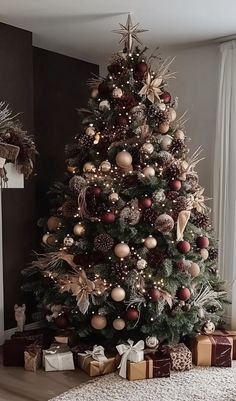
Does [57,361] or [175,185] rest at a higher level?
[175,185]

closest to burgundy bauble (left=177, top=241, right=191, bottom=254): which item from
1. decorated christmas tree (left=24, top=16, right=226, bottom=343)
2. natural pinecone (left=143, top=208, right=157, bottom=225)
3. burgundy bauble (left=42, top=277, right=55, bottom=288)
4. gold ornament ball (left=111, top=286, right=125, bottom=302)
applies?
decorated christmas tree (left=24, top=16, right=226, bottom=343)

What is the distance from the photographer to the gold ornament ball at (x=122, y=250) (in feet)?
10.4

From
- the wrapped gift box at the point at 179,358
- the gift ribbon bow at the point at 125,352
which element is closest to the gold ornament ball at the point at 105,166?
the gift ribbon bow at the point at 125,352

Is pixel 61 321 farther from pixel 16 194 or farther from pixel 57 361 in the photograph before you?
pixel 16 194

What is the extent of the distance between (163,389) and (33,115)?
7.56 ft

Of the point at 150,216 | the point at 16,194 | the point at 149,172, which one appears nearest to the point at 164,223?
the point at 150,216

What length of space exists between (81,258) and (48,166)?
4.12 ft

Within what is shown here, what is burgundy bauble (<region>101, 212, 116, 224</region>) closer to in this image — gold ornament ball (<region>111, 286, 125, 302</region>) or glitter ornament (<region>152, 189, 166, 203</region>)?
glitter ornament (<region>152, 189, 166, 203</region>)

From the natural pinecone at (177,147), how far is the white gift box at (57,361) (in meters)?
1.54

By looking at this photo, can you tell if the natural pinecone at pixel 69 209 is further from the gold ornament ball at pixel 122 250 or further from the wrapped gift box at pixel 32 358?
the wrapped gift box at pixel 32 358

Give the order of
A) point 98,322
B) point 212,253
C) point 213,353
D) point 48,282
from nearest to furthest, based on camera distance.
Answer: point 98,322 < point 213,353 < point 48,282 < point 212,253

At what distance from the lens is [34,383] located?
3.10m

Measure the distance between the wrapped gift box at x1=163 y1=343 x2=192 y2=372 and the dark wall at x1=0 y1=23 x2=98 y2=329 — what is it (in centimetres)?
131

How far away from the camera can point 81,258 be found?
3.32 metres
